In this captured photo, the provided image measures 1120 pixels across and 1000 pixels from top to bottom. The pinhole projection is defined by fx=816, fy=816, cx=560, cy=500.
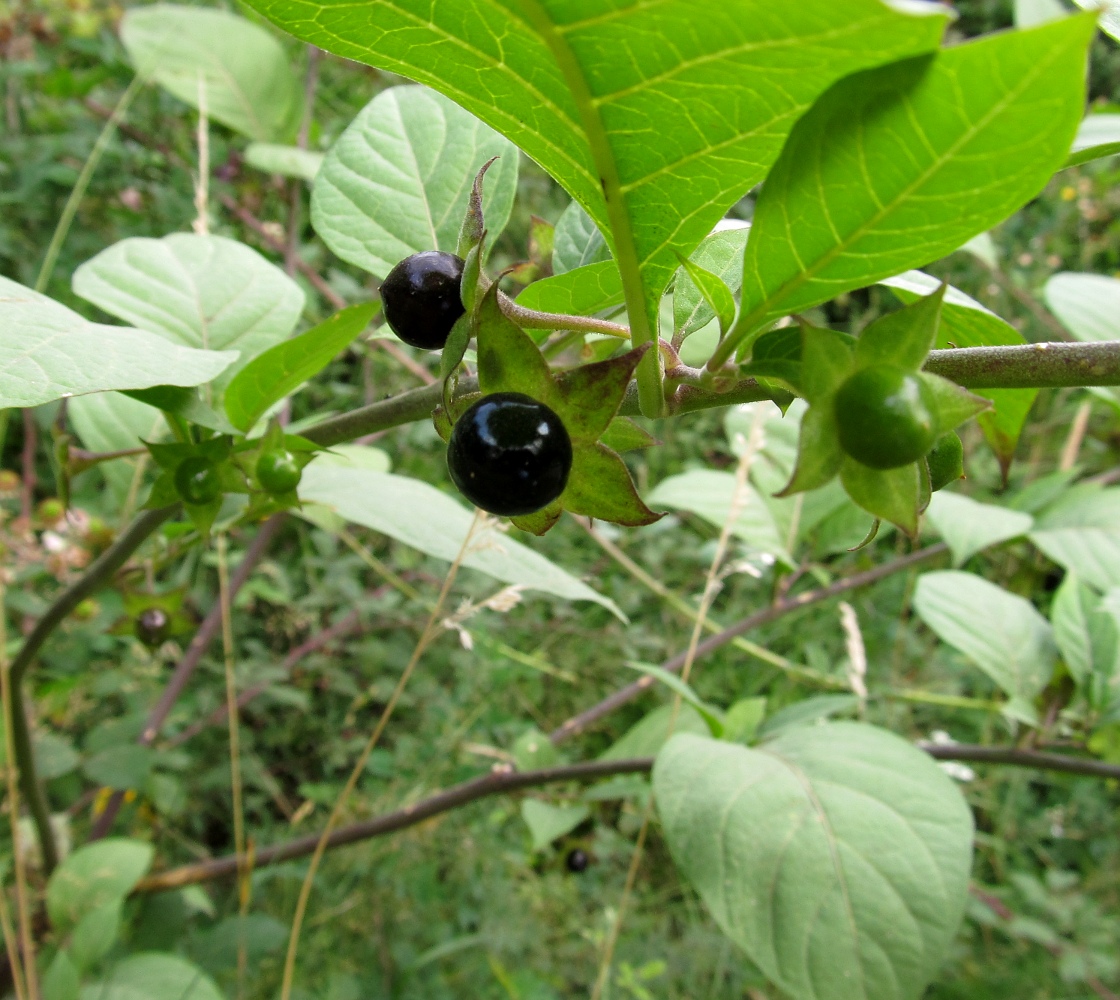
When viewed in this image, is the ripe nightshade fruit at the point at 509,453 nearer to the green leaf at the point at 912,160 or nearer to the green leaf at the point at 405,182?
the green leaf at the point at 912,160

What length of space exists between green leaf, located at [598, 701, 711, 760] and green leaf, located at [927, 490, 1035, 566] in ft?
1.70

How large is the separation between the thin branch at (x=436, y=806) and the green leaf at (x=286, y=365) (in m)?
0.67

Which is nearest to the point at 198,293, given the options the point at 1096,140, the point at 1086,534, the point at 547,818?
the point at 1096,140

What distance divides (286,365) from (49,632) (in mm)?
444

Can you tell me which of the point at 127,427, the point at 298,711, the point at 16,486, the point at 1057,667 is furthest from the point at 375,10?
the point at 298,711

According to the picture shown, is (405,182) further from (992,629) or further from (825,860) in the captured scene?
(992,629)

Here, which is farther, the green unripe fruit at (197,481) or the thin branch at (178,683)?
the thin branch at (178,683)

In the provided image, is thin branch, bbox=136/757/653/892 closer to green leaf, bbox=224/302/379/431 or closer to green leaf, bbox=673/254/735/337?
green leaf, bbox=224/302/379/431

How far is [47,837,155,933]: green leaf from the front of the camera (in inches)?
45.0

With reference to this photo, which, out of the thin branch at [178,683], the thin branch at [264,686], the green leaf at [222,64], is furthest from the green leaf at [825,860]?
the green leaf at [222,64]

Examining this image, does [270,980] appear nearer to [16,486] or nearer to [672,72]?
[16,486]

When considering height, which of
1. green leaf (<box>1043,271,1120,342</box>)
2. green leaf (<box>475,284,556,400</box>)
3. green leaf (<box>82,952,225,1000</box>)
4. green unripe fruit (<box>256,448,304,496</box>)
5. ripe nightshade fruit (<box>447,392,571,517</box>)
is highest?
green leaf (<box>475,284,556,400</box>)

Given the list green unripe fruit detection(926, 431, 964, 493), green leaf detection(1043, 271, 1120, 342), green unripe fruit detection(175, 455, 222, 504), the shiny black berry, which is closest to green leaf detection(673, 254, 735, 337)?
green unripe fruit detection(926, 431, 964, 493)

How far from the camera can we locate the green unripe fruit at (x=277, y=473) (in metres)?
0.59
